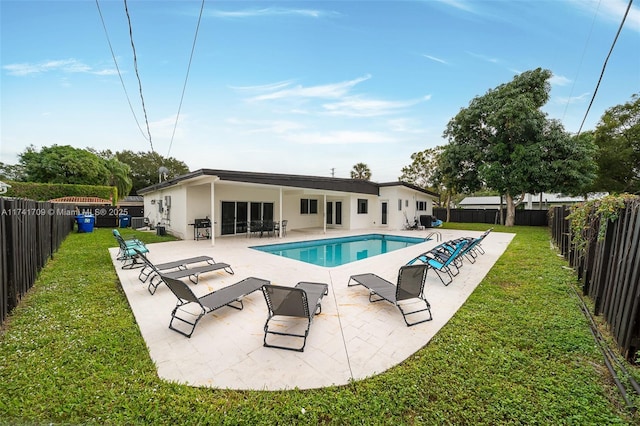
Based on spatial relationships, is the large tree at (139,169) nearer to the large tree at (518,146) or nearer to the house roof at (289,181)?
the house roof at (289,181)

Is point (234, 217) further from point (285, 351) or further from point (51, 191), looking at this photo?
point (51, 191)

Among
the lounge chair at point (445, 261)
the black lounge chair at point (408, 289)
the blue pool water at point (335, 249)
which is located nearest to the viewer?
the black lounge chair at point (408, 289)

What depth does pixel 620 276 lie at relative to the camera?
10.4ft

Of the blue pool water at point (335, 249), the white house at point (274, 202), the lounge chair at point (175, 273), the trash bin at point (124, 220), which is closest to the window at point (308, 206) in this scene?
the white house at point (274, 202)

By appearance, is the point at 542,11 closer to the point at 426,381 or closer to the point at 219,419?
the point at 426,381

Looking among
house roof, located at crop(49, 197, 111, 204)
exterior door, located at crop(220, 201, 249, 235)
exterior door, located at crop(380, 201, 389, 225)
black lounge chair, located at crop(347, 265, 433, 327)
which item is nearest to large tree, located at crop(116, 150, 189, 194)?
house roof, located at crop(49, 197, 111, 204)

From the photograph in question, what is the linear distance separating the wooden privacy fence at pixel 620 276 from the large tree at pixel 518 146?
53.1 feet

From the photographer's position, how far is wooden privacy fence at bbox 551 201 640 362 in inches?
106

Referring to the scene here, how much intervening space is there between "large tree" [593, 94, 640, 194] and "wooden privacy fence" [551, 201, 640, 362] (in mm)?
24680

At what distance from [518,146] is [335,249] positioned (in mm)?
16038

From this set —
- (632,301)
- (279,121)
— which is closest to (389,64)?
(279,121)

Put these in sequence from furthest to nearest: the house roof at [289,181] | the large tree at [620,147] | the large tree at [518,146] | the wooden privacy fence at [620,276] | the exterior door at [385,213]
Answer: the large tree at [620,147] < the exterior door at [385,213] < the large tree at [518,146] < the house roof at [289,181] < the wooden privacy fence at [620,276]

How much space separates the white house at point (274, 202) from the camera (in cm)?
1173

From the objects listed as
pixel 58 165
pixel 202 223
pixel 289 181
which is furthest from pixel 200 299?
pixel 58 165
